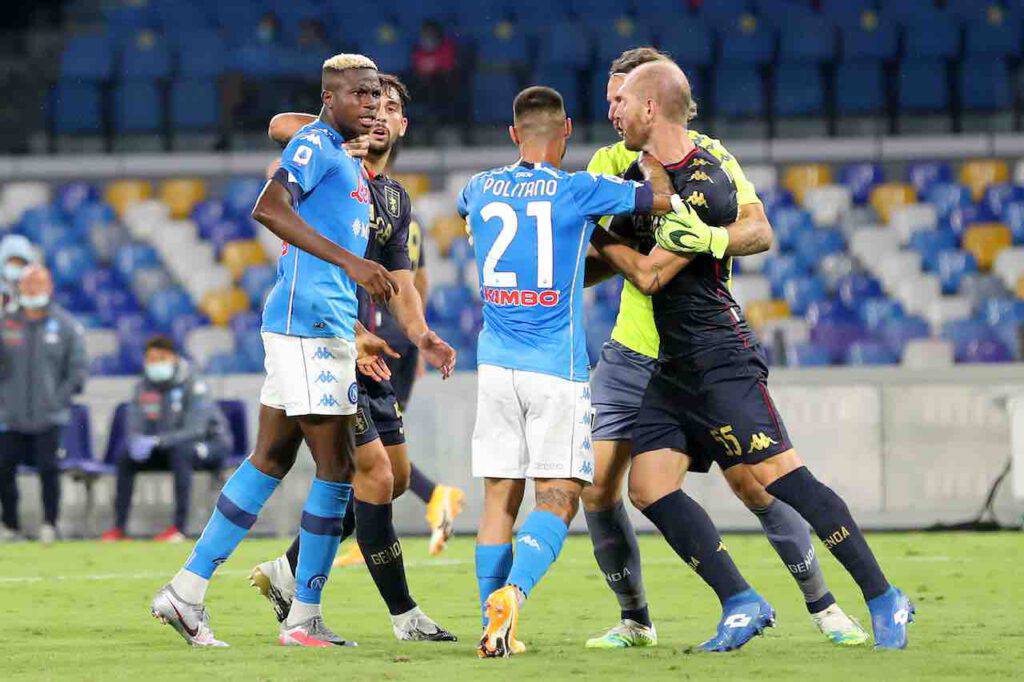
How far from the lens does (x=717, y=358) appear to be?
6234mm

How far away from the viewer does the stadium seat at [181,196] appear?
19.6 meters

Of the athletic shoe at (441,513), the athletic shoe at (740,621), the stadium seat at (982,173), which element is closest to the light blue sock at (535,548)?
the athletic shoe at (740,621)

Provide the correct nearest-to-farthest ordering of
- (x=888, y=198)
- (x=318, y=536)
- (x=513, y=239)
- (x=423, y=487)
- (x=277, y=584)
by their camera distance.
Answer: (x=513, y=239) < (x=318, y=536) < (x=277, y=584) < (x=423, y=487) < (x=888, y=198)

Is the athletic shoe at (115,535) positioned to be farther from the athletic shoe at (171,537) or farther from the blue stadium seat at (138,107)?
the blue stadium seat at (138,107)

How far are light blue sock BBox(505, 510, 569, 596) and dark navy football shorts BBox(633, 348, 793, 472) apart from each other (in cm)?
46

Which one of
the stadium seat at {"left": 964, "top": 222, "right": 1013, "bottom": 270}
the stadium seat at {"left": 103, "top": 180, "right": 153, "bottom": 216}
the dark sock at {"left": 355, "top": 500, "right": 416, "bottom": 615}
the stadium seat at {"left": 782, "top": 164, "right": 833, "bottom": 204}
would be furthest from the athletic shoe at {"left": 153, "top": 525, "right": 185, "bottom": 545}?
the stadium seat at {"left": 964, "top": 222, "right": 1013, "bottom": 270}

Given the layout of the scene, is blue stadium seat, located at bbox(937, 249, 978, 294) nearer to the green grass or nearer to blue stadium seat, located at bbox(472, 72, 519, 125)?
blue stadium seat, located at bbox(472, 72, 519, 125)

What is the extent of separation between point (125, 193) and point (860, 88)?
8134 millimetres

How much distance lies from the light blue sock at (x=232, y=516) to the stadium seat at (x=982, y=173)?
13637 mm

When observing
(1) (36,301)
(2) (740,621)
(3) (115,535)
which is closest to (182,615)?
(2) (740,621)

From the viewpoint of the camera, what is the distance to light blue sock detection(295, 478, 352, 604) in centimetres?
644

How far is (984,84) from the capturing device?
18.7 m

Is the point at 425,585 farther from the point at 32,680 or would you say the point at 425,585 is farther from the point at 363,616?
the point at 32,680

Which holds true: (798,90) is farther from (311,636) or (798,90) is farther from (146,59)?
(311,636)
